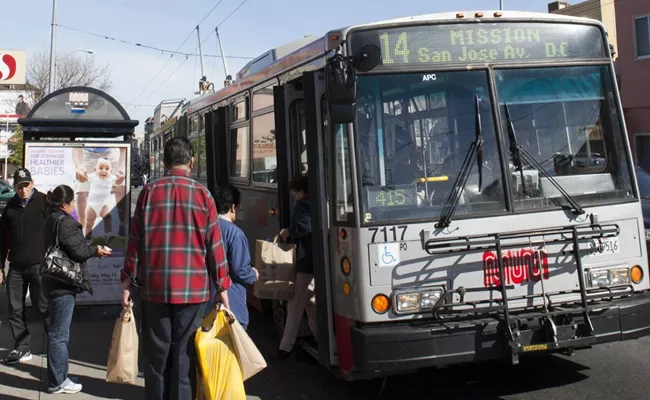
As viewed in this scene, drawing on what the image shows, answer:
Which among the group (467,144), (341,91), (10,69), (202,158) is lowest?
(467,144)

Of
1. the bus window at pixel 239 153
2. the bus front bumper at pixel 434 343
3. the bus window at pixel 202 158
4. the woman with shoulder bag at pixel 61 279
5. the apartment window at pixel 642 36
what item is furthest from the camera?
the apartment window at pixel 642 36

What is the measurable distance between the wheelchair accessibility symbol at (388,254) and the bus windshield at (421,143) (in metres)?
0.21

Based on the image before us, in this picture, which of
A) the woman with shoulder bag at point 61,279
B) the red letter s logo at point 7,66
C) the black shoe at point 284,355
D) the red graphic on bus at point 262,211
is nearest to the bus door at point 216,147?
the red graphic on bus at point 262,211

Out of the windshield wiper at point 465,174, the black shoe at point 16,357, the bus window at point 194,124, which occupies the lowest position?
the black shoe at point 16,357

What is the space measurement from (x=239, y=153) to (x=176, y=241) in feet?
14.4

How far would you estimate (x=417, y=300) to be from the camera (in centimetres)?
516

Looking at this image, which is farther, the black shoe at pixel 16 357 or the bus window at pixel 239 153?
the bus window at pixel 239 153

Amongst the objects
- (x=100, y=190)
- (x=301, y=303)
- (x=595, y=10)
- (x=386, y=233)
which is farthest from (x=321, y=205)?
(x=595, y=10)

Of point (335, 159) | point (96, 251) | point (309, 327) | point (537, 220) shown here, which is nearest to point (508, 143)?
point (537, 220)

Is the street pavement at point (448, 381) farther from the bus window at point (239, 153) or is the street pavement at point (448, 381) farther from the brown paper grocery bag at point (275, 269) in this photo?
the bus window at point (239, 153)

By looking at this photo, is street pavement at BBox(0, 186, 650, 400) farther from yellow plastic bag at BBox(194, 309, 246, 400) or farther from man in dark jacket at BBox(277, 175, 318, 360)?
yellow plastic bag at BBox(194, 309, 246, 400)

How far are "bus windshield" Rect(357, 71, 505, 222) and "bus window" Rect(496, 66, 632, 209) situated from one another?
8.4 inches

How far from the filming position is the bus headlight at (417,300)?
5.12 m

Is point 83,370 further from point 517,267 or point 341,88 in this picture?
point 517,267
